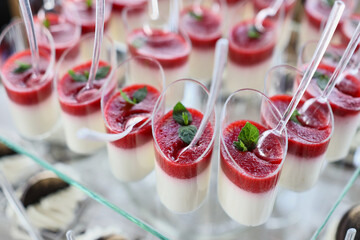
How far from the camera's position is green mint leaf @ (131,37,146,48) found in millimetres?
1469

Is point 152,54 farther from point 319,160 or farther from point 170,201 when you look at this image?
point 319,160

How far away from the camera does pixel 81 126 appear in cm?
128

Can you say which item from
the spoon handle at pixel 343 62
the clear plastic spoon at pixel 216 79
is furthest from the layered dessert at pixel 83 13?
the spoon handle at pixel 343 62

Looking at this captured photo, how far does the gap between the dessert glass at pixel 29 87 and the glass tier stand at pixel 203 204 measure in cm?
8

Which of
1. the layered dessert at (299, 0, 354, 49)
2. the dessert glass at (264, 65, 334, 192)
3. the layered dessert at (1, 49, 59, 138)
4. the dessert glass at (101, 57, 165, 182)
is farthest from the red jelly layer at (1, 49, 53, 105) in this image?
the layered dessert at (299, 0, 354, 49)

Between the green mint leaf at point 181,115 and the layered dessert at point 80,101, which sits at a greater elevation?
the green mint leaf at point 181,115

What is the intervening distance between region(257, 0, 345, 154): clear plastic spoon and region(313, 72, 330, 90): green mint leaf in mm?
190

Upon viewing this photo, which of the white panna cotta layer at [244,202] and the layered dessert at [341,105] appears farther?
the layered dessert at [341,105]

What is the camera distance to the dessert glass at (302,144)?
1107 mm

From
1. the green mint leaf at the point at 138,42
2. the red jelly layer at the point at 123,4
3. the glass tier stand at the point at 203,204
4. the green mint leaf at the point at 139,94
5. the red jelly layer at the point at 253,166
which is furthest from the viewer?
the red jelly layer at the point at 123,4

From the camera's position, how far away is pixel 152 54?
1436mm

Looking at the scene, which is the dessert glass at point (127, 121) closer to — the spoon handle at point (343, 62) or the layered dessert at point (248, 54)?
the layered dessert at point (248, 54)

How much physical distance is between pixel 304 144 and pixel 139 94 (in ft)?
1.52

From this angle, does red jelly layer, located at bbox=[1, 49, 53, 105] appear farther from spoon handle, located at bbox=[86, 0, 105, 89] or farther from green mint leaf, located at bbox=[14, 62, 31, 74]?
spoon handle, located at bbox=[86, 0, 105, 89]
